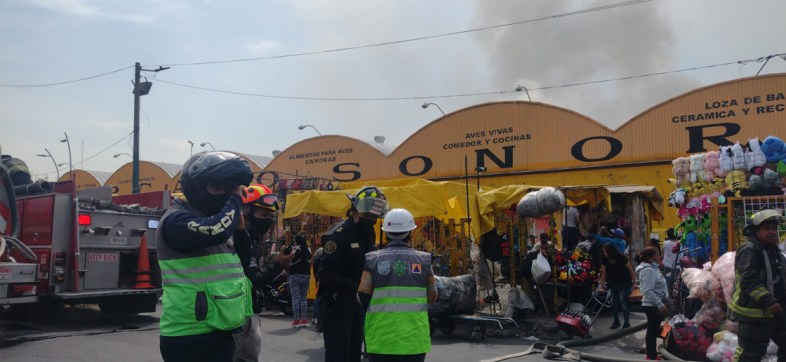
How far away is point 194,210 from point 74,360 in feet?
19.2

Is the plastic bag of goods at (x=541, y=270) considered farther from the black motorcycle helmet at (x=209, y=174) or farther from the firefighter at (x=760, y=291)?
the black motorcycle helmet at (x=209, y=174)

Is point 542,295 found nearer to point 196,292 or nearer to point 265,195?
point 265,195

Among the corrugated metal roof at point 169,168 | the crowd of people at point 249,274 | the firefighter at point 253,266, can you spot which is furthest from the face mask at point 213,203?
the corrugated metal roof at point 169,168

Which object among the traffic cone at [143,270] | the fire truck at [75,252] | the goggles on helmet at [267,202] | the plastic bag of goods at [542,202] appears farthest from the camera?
the plastic bag of goods at [542,202]

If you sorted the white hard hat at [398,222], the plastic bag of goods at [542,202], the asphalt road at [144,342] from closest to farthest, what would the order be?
the white hard hat at [398,222]
the asphalt road at [144,342]
the plastic bag of goods at [542,202]

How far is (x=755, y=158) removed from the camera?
917 centimetres

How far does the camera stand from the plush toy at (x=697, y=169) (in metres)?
10.1

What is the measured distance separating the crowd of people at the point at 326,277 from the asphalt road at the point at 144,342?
295 centimetres

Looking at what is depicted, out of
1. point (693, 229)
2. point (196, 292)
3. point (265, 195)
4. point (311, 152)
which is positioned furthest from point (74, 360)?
point (311, 152)

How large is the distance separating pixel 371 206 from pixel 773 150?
648cm

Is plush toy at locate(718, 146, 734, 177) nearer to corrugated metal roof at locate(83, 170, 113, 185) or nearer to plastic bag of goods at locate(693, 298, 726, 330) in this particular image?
plastic bag of goods at locate(693, 298, 726, 330)

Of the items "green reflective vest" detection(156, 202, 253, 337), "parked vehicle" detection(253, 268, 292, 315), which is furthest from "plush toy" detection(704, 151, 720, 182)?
"green reflective vest" detection(156, 202, 253, 337)

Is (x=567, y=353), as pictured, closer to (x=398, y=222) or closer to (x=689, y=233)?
(x=689, y=233)

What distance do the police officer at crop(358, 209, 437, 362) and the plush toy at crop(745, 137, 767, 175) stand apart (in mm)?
6502
